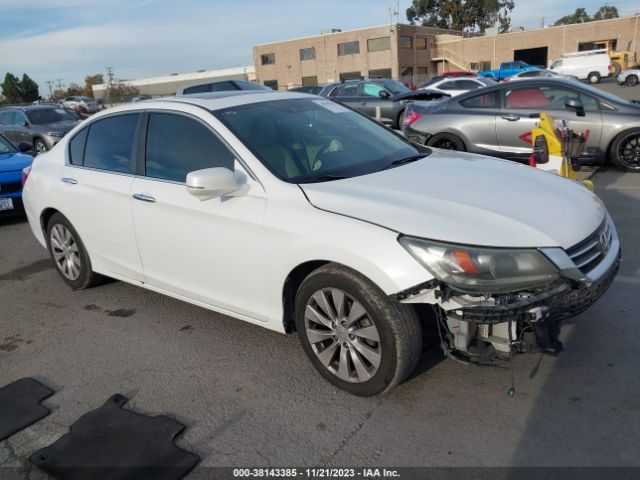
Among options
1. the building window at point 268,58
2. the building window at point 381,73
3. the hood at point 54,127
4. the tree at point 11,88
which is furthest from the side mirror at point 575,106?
the tree at point 11,88

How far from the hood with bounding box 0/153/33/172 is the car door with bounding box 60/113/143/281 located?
4.23 meters

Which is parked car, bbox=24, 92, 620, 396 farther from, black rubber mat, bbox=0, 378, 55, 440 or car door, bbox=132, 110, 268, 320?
black rubber mat, bbox=0, 378, 55, 440

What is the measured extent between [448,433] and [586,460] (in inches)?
25.0

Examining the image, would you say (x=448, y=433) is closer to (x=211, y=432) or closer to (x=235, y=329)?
(x=211, y=432)

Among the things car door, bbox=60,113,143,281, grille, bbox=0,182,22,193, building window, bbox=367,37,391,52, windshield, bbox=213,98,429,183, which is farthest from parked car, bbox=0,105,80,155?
building window, bbox=367,37,391,52

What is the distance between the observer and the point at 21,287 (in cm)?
552

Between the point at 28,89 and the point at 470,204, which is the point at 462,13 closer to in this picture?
the point at 28,89

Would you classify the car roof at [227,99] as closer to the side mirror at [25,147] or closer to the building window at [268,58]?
the side mirror at [25,147]

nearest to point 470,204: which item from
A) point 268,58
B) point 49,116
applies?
point 49,116

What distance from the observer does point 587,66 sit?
41.7 m

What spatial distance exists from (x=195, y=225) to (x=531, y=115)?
664 cm

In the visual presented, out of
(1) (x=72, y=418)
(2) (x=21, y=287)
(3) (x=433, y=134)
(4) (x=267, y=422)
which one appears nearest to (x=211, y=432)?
(4) (x=267, y=422)

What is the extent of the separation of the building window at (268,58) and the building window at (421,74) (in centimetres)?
1755

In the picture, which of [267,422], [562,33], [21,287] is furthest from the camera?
[562,33]
